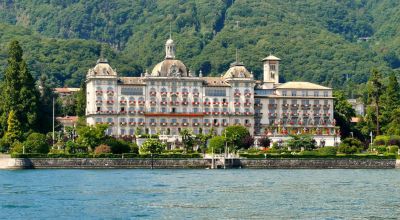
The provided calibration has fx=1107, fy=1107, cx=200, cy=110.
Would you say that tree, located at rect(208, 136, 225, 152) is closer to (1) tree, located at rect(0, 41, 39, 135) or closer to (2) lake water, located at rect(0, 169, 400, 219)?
(1) tree, located at rect(0, 41, 39, 135)

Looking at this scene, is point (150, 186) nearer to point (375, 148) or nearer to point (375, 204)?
point (375, 204)

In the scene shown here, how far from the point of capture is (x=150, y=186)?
103500 mm

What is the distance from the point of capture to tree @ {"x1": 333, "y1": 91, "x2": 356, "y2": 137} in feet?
608

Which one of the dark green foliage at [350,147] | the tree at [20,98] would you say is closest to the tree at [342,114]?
the dark green foliage at [350,147]

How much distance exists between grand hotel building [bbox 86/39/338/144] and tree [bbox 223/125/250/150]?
22.4 ft

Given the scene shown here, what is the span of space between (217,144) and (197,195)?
6460cm

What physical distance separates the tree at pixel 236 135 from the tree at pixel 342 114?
21912 millimetres

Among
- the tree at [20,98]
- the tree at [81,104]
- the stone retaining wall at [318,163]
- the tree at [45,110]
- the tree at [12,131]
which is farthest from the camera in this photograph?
the tree at [81,104]

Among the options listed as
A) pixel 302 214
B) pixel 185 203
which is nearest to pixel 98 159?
pixel 185 203

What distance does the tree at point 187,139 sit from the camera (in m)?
159

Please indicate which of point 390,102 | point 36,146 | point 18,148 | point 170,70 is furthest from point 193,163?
point 390,102

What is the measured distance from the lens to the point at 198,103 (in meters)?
175

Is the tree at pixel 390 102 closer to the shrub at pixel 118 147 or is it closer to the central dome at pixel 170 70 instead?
the central dome at pixel 170 70

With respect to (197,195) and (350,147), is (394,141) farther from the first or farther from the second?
(197,195)
